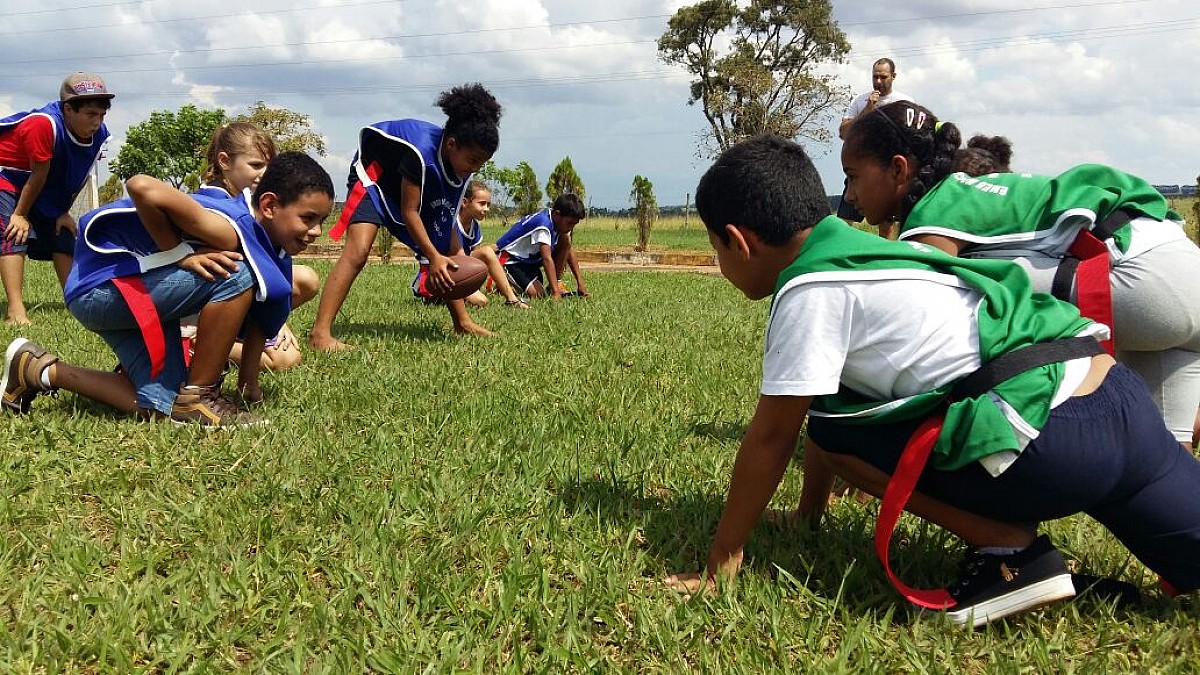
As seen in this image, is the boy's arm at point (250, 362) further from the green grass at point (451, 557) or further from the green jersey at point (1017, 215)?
the green jersey at point (1017, 215)

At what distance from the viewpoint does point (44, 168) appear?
596cm

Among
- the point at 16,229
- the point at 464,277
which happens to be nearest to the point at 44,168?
the point at 16,229

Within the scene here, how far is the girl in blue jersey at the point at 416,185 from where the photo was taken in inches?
208

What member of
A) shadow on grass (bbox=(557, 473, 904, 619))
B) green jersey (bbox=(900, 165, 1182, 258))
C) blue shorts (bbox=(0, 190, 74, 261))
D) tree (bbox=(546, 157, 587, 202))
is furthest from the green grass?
tree (bbox=(546, 157, 587, 202))

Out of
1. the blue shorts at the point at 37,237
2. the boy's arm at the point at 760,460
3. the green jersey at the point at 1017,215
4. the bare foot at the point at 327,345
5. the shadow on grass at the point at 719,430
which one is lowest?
the bare foot at the point at 327,345

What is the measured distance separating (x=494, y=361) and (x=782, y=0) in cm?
3523

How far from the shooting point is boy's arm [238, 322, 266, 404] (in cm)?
354

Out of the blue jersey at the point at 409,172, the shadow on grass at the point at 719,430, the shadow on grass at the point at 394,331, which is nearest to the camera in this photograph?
the shadow on grass at the point at 719,430

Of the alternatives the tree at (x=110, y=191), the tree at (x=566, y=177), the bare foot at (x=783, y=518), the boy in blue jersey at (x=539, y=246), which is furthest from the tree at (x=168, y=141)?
the bare foot at (x=783, y=518)

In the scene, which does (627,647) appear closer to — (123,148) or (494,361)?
(494,361)

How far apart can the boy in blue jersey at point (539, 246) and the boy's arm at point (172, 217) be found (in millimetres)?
5146

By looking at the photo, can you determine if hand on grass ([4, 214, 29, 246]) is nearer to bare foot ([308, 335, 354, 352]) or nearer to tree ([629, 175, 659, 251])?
bare foot ([308, 335, 354, 352])

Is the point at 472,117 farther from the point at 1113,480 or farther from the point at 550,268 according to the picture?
the point at 1113,480

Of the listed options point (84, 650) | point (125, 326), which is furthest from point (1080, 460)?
point (125, 326)
